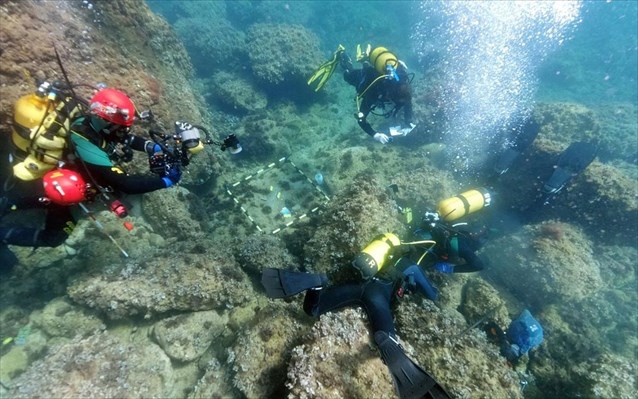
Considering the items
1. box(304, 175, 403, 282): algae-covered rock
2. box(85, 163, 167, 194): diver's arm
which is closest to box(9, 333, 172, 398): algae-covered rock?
box(85, 163, 167, 194): diver's arm

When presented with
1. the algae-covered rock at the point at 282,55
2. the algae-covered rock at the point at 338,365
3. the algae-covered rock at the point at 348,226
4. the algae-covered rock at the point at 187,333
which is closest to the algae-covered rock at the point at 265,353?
the algae-covered rock at the point at 338,365

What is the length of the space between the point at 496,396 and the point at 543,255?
16.4 feet

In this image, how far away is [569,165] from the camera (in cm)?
825

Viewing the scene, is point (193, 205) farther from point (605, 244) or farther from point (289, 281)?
point (605, 244)

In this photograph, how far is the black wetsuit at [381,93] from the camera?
26.5ft

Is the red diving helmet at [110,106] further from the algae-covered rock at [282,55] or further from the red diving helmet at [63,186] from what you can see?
the algae-covered rock at [282,55]

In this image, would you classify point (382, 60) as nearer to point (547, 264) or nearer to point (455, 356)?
point (547, 264)

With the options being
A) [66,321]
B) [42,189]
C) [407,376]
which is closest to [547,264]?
[407,376]

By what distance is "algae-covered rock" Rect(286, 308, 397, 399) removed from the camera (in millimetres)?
3502

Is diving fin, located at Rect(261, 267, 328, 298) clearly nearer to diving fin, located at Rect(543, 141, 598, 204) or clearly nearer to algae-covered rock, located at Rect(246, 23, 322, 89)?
diving fin, located at Rect(543, 141, 598, 204)

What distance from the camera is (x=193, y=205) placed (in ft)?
23.4

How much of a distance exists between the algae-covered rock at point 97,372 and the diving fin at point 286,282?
2.06 metres

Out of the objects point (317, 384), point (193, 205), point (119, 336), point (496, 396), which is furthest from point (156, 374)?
point (496, 396)

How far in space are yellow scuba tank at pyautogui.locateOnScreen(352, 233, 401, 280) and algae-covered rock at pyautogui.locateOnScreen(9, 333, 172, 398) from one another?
325cm
